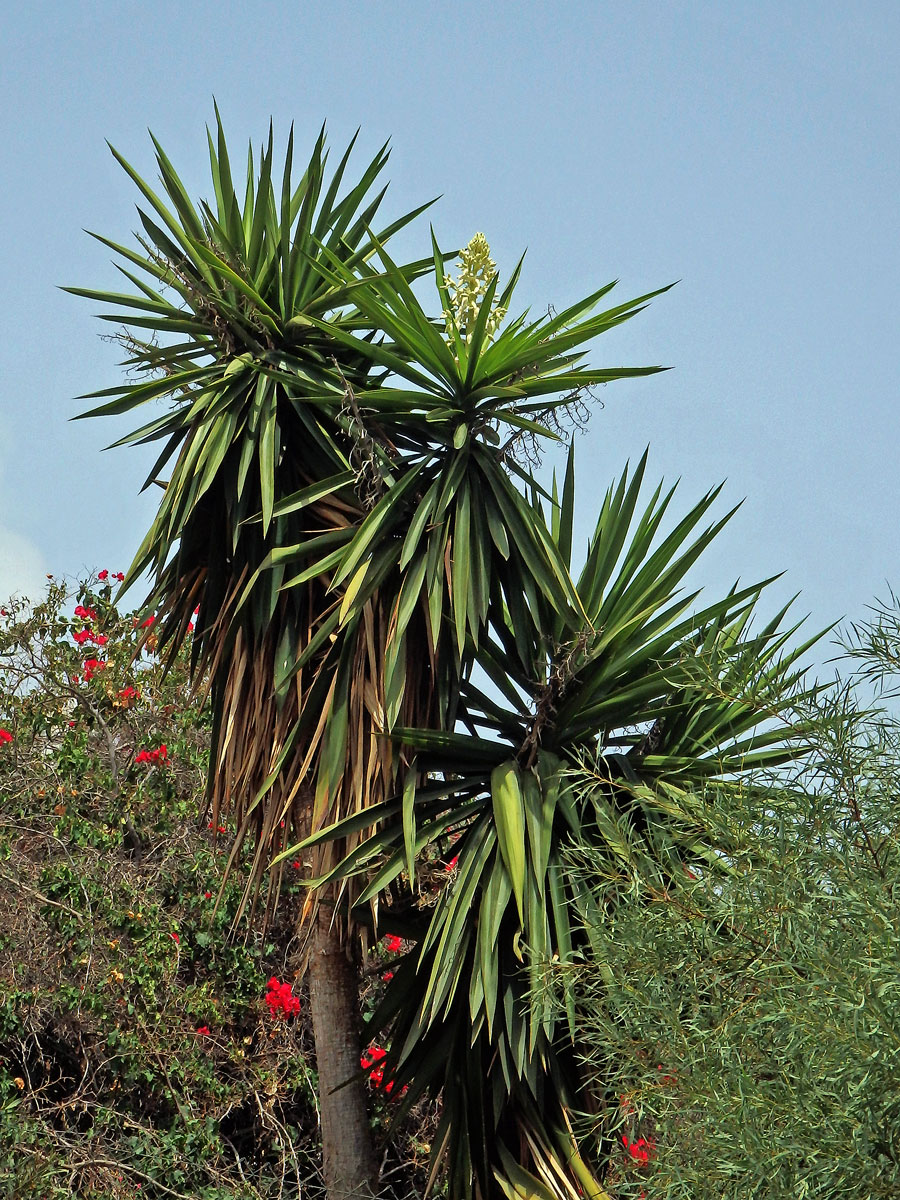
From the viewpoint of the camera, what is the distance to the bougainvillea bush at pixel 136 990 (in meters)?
6.23

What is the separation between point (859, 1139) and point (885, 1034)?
229mm

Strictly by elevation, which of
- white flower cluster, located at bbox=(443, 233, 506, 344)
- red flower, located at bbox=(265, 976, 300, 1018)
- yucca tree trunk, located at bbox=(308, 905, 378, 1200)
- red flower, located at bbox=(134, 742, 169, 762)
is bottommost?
yucca tree trunk, located at bbox=(308, 905, 378, 1200)

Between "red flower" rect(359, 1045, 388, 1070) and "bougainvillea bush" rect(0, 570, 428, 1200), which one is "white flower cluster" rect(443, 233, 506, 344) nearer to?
"bougainvillea bush" rect(0, 570, 428, 1200)

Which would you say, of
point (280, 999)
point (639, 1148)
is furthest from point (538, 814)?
point (280, 999)

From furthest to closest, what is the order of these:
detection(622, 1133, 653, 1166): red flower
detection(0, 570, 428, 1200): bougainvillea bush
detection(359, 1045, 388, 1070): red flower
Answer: detection(359, 1045, 388, 1070): red flower, detection(0, 570, 428, 1200): bougainvillea bush, detection(622, 1133, 653, 1166): red flower

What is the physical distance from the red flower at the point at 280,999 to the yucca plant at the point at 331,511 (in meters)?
0.87

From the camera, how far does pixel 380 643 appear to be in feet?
17.8

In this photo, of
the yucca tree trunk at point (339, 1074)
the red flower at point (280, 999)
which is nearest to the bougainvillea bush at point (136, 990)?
the red flower at point (280, 999)

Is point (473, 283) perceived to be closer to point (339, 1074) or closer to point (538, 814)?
point (538, 814)

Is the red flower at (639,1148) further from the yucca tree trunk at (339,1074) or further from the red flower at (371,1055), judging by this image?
the red flower at (371,1055)

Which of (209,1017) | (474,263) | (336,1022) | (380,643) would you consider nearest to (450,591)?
(380,643)

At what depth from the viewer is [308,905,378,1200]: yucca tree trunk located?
18.2ft

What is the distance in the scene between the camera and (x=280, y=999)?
6.58 meters

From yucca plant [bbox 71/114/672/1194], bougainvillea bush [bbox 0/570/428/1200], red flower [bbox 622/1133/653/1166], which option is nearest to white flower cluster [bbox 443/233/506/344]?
yucca plant [bbox 71/114/672/1194]
